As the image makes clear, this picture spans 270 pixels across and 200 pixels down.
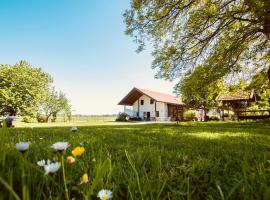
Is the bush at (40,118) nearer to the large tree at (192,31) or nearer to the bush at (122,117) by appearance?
the bush at (122,117)

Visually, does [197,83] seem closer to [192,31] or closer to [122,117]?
[192,31]

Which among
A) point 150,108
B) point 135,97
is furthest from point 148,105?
point 135,97

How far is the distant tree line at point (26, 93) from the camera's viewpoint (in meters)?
45.1

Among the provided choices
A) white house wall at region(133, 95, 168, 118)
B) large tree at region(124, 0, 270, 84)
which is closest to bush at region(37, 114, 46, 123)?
white house wall at region(133, 95, 168, 118)

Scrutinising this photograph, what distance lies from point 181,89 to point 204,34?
347 centimetres

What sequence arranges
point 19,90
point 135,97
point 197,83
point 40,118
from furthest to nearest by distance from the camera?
point 40,118 < point 135,97 < point 19,90 < point 197,83

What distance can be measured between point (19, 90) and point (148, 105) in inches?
999

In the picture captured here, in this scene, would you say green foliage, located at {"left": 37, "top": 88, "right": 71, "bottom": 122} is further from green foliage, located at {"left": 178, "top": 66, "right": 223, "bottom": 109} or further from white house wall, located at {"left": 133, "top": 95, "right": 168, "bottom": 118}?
green foliage, located at {"left": 178, "top": 66, "right": 223, "bottom": 109}

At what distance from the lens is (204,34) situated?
13.9 meters

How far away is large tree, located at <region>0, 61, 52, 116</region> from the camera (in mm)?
44625

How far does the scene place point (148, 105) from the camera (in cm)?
4919

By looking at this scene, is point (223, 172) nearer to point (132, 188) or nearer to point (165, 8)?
point (132, 188)

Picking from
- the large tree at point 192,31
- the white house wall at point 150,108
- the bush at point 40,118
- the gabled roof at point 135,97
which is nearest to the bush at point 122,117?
the gabled roof at point 135,97

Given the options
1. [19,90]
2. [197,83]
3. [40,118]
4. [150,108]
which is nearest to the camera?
[197,83]
